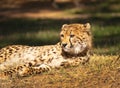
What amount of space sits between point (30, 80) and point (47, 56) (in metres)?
0.78

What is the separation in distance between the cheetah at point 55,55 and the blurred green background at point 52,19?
3180 millimetres

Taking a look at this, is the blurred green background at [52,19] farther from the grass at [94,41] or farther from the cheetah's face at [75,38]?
the cheetah's face at [75,38]

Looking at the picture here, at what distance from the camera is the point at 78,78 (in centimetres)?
841

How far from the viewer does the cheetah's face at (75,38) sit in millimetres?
8781

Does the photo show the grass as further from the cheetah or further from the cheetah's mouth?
the cheetah's mouth

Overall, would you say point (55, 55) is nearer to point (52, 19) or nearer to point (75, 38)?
point (75, 38)

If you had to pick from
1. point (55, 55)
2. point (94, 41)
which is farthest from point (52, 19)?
point (55, 55)

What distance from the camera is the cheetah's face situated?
878 cm

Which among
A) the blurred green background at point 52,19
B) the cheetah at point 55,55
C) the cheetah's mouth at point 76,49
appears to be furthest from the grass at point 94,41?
the cheetah's mouth at point 76,49

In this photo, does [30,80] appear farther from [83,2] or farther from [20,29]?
[83,2]

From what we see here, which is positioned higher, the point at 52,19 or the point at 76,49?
the point at 76,49

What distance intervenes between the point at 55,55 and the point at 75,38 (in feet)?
1.85

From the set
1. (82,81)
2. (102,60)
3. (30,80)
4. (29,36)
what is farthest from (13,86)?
(29,36)

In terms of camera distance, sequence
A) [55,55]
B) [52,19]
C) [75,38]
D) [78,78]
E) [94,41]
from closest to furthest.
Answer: [78,78] → [75,38] → [55,55] → [94,41] → [52,19]
